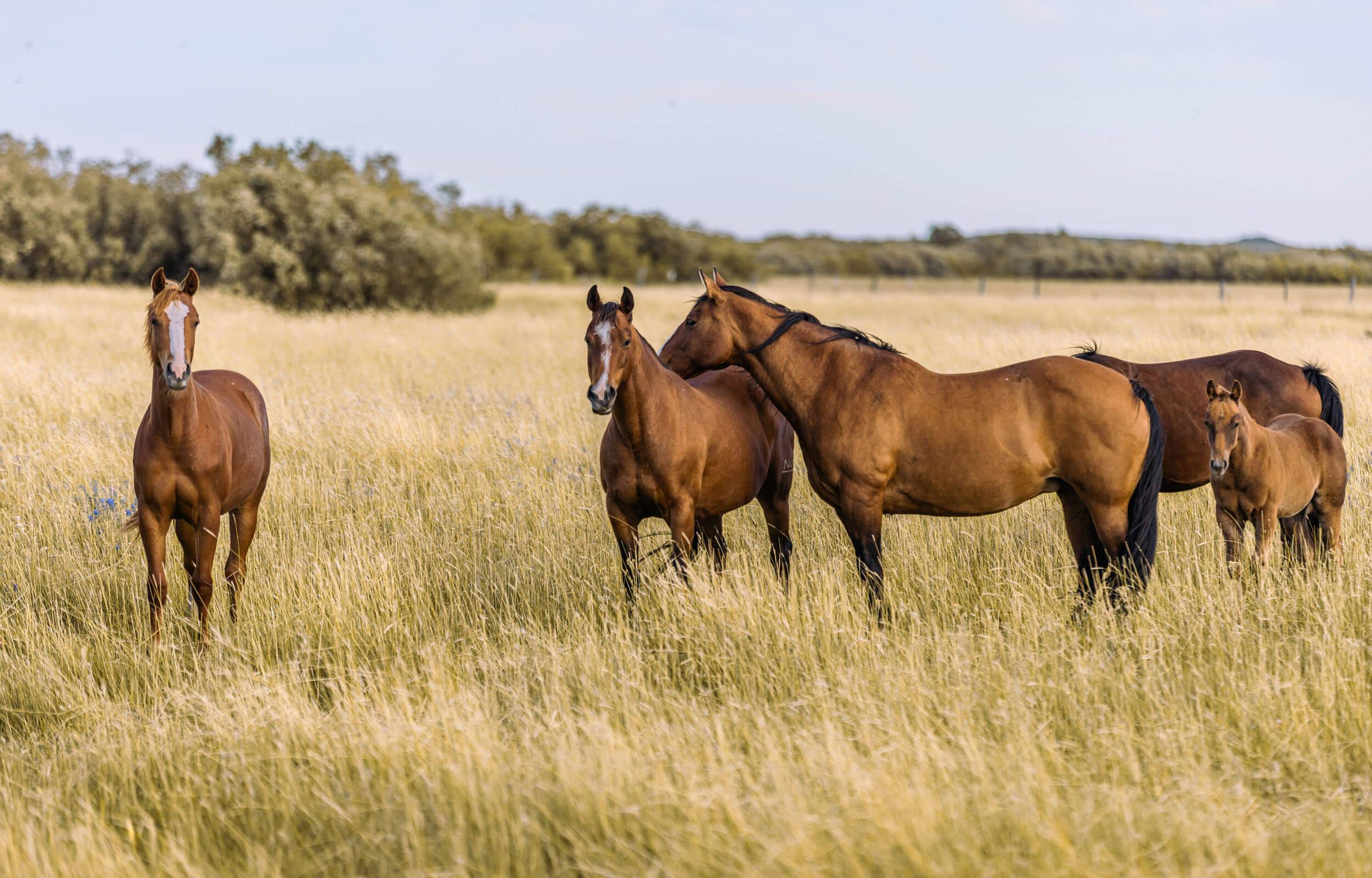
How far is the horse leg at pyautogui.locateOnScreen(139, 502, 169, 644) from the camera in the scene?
4.75 m

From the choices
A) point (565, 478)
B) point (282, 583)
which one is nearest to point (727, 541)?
point (565, 478)

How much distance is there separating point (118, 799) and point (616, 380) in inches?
99.9

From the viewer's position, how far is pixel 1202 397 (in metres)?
6.01

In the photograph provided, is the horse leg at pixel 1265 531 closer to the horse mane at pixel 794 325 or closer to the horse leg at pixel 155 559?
the horse mane at pixel 794 325

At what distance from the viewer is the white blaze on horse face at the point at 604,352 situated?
4.45m

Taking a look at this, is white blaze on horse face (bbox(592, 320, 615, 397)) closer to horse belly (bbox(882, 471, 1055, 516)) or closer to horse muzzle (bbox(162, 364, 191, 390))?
horse belly (bbox(882, 471, 1055, 516))

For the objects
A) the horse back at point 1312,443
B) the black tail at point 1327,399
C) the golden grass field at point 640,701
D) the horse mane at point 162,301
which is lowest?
the golden grass field at point 640,701

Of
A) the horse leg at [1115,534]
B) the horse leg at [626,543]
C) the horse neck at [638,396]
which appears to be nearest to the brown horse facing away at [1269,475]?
the horse leg at [1115,534]

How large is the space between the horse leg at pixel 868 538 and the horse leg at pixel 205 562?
3100mm

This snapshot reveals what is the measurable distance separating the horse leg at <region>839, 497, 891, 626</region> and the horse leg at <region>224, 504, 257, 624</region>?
321 cm

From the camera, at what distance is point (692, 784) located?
3.12 meters

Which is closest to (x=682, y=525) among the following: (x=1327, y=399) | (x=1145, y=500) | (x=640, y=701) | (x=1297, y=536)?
(x=640, y=701)

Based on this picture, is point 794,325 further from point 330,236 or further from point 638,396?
point 330,236

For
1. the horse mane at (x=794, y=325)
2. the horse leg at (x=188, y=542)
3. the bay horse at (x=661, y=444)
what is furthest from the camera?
the horse leg at (x=188, y=542)
